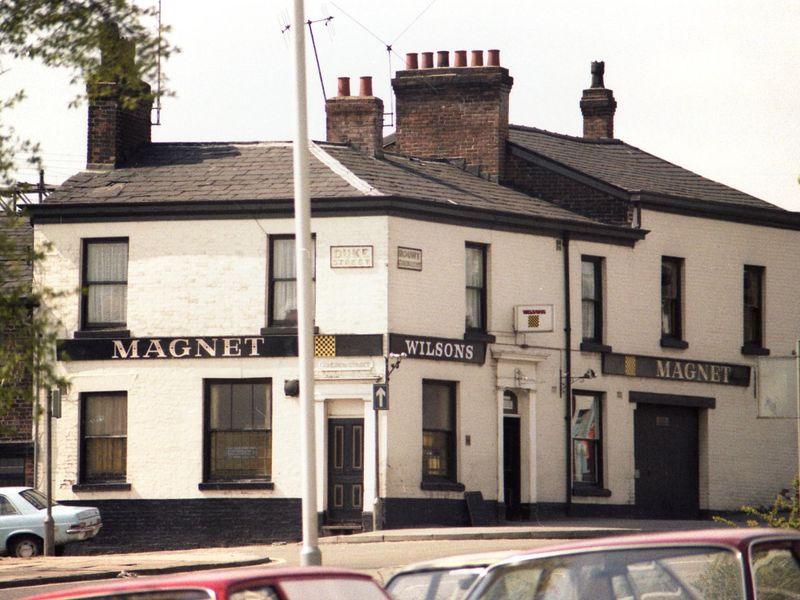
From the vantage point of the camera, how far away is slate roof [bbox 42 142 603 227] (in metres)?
33.2

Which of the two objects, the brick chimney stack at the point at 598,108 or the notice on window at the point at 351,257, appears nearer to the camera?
the notice on window at the point at 351,257

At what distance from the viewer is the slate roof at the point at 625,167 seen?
124 feet

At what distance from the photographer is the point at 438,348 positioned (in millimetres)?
32531

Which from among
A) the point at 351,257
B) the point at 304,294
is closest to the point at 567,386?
the point at 351,257

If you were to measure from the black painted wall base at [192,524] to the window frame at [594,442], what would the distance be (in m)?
6.71

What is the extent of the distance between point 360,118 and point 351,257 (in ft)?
17.1

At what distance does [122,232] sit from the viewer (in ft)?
109

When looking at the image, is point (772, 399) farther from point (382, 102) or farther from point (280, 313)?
point (382, 102)

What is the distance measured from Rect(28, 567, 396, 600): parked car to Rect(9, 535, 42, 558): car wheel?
22.5 m

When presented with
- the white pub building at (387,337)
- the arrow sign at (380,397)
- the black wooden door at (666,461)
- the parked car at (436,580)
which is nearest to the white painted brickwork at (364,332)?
the white pub building at (387,337)

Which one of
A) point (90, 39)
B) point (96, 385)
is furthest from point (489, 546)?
point (90, 39)

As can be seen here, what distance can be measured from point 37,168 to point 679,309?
2251 cm

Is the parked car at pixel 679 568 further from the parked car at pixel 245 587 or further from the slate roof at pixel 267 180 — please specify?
the slate roof at pixel 267 180

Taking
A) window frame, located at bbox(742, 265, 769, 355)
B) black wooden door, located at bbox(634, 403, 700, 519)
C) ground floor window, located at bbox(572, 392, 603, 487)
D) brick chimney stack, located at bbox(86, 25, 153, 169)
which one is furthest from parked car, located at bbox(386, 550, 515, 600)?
window frame, located at bbox(742, 265, 769, 355)
